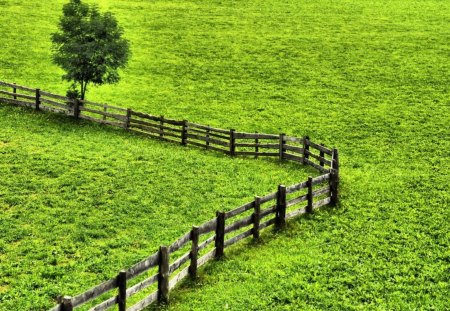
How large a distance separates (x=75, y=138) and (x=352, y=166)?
13.2m

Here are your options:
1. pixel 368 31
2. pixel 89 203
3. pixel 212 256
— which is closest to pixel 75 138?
pixel 89 203

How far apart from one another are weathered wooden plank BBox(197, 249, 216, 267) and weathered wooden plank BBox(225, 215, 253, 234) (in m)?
0.65

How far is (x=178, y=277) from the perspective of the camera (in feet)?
35.9

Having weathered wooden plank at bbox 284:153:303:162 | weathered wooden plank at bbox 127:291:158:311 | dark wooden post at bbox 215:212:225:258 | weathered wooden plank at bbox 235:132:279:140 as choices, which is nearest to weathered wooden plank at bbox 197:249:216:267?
dark wooden post at bbox 215:212:225:258

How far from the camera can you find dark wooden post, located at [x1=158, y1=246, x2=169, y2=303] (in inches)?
394

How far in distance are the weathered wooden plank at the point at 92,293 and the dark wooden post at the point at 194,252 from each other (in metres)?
2.35

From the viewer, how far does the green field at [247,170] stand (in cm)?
1163

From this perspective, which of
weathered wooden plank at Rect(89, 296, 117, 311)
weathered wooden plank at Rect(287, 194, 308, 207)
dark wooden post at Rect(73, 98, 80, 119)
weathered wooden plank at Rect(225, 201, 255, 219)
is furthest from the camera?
dark wooden post at Rect(73, 98, 80, 119)

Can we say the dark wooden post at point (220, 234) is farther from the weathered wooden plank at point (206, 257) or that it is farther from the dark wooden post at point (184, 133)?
the dark wooden post at point (184, 133)

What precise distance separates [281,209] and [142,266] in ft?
17.8

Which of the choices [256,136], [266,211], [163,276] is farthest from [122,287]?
[256,136]

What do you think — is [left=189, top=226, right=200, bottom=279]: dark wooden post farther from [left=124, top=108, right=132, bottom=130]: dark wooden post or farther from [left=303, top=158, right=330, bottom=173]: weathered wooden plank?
[left=124, top=108, right=132, bottom=130]: dark wooden post

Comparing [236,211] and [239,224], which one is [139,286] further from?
[239,224]

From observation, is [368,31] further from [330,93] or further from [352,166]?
[352,166]
